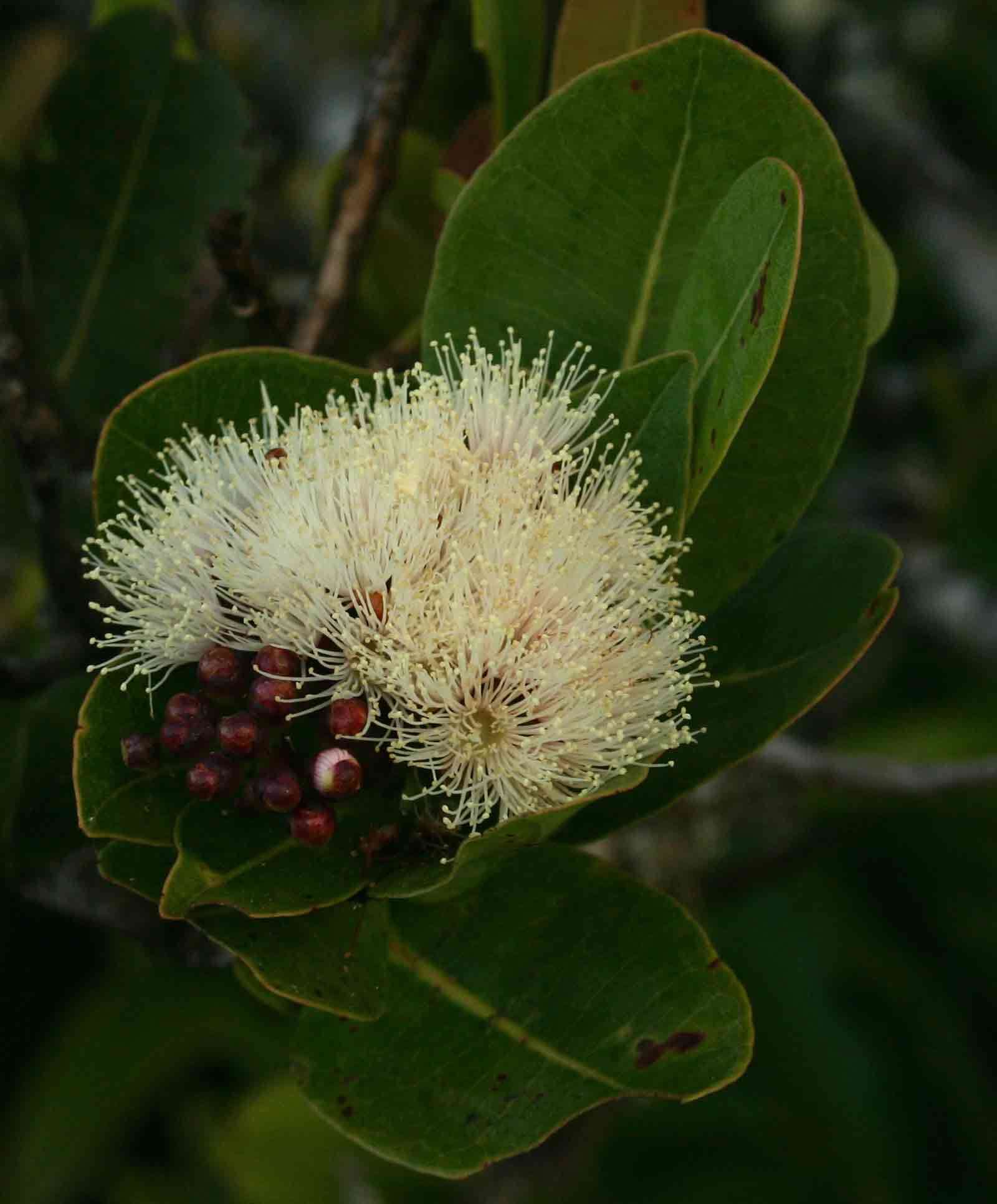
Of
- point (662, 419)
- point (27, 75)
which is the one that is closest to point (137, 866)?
point (662, 419)

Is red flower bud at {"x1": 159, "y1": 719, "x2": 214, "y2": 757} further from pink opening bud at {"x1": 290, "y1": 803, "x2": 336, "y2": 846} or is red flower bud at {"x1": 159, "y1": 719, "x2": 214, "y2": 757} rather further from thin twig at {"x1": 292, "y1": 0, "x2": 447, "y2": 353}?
thin twig at {"x1": 292, "y1": 0, "x2": 447, "y2": 353}

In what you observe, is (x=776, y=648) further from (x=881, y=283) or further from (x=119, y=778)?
(x=119, y=778)

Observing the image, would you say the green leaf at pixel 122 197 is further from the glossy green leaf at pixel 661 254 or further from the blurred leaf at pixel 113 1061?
the blurred leaf at pixel 113 1061

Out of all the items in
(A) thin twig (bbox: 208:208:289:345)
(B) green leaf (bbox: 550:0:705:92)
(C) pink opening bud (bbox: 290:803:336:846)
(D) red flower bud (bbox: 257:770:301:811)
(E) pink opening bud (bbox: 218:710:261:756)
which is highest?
(B) green leaf (bbox: 550:0:705:92)

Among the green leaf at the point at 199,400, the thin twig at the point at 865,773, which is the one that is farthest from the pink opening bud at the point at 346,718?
the thin twig at the point at 865,773

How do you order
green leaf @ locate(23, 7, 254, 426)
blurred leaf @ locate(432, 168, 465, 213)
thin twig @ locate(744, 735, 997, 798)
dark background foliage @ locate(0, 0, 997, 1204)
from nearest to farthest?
blurred leaf @ locate(432, 168, 465, 213)
green leaf @ locate(23, 7, 254, 426)
thin twig @ locate(744, 735, 997, 798)
dark background foliage @ locate(0, 0, 997, 1204)

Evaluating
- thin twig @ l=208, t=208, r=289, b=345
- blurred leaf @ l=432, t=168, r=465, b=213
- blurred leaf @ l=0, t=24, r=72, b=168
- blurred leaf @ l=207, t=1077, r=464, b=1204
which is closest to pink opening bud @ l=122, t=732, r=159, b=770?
thin twig @ l=208, t=208, r=289, b=345

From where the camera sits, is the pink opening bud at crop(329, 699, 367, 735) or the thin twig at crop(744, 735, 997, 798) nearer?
the pink opening bud at crop(329, 699, 367, 735)

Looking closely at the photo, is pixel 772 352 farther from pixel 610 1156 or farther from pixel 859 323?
pixel 610 1156
